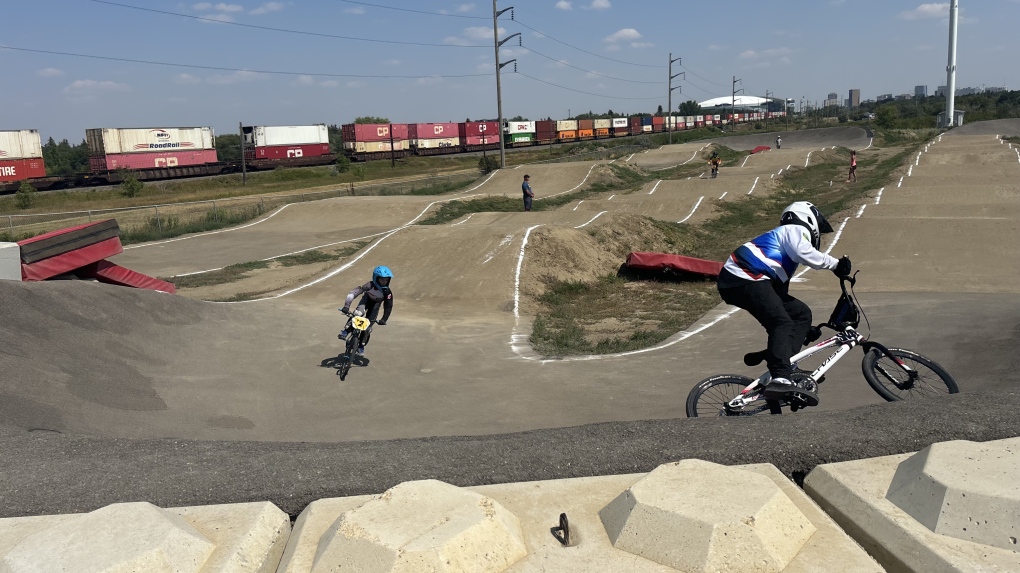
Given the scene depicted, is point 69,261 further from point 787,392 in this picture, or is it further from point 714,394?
point 787,392

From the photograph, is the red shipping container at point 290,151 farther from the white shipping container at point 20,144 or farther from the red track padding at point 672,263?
the red track padding at point 672,263

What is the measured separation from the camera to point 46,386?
7.96m

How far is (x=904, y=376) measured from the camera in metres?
6.49

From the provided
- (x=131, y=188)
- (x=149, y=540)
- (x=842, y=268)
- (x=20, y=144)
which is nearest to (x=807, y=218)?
(x=842, y=268)

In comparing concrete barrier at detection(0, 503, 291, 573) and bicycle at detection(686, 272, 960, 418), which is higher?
concrete barrier at detection(0, 503, 291, 573)

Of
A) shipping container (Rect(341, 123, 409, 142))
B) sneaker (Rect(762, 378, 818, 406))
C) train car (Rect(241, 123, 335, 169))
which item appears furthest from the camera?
shipping container (Rect(341, 123, 409, 142))

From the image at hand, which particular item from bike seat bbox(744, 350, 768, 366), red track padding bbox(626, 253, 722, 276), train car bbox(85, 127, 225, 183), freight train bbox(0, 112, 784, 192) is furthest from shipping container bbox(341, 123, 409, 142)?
bike seat bbox(744, 350, 768, 366)

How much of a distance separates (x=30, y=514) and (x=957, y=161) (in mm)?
44583

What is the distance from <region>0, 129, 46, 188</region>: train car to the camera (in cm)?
5778

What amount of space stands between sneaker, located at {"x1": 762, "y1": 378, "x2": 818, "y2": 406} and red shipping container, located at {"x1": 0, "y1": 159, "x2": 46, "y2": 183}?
223 ft

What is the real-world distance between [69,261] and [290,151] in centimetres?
6711

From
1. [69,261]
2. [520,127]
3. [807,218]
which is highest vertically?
[520,127]

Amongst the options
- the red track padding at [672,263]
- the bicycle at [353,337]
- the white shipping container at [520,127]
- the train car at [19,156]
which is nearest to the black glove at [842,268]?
the bicycle at [353,337]

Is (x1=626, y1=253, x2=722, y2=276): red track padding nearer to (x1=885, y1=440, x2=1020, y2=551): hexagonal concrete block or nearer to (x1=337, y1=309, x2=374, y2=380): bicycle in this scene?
(x1=337, y1=309, x2=374, y2=380): bicycle
